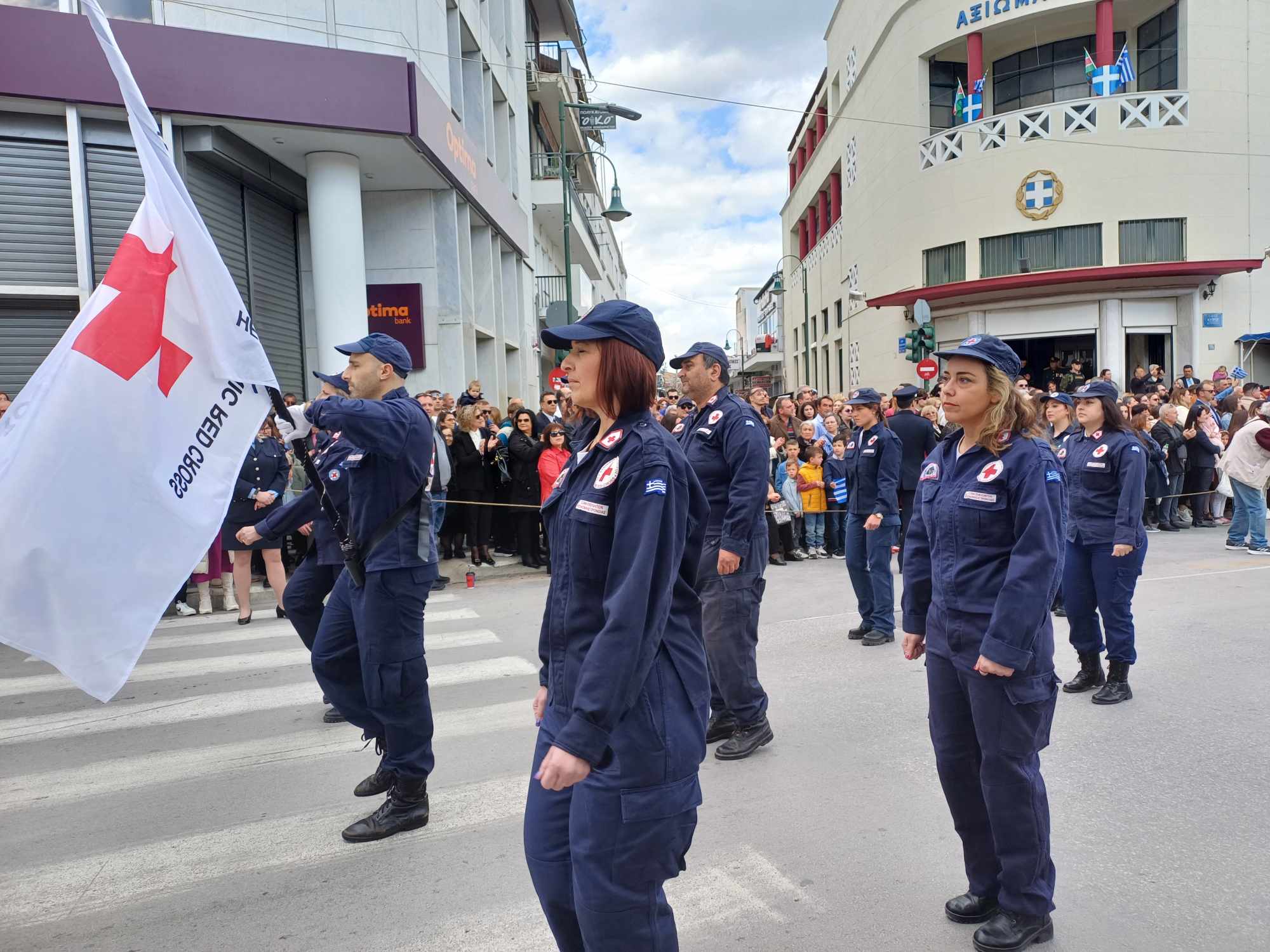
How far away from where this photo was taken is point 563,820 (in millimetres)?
2264

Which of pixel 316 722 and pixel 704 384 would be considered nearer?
pixel 704 384

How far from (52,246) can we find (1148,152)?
25580 millimetres

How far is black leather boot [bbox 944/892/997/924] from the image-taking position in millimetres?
3201

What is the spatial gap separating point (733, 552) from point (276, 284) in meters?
12.1

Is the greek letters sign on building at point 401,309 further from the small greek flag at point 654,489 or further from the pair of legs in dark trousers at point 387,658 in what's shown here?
the small greek flag at point 654,489

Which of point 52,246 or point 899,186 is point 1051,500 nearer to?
point 52,246

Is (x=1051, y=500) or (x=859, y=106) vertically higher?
(x=859, y=106)

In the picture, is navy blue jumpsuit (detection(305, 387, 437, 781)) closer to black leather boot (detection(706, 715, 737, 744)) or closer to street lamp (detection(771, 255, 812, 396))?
black leather boot (detection(706, 715, 737, 744))

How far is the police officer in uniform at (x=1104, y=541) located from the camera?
5.67m

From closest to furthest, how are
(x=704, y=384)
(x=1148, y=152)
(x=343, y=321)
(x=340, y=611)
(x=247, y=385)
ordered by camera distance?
(x=247, y=385) < (x=340, y=611) < (x=704, y=384) < (x=343, y=321) < (x=1148, y=152)

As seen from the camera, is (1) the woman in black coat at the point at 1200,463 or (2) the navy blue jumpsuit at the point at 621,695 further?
(1) the woman in black coat at the point at 1200,463

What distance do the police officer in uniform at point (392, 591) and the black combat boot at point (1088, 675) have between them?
4.30m

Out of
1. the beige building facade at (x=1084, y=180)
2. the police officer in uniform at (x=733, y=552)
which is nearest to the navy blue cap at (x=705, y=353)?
the police officer in uniform at (x=733, y=552)

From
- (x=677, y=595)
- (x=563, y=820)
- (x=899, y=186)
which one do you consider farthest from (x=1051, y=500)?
(x=899, y=186)
